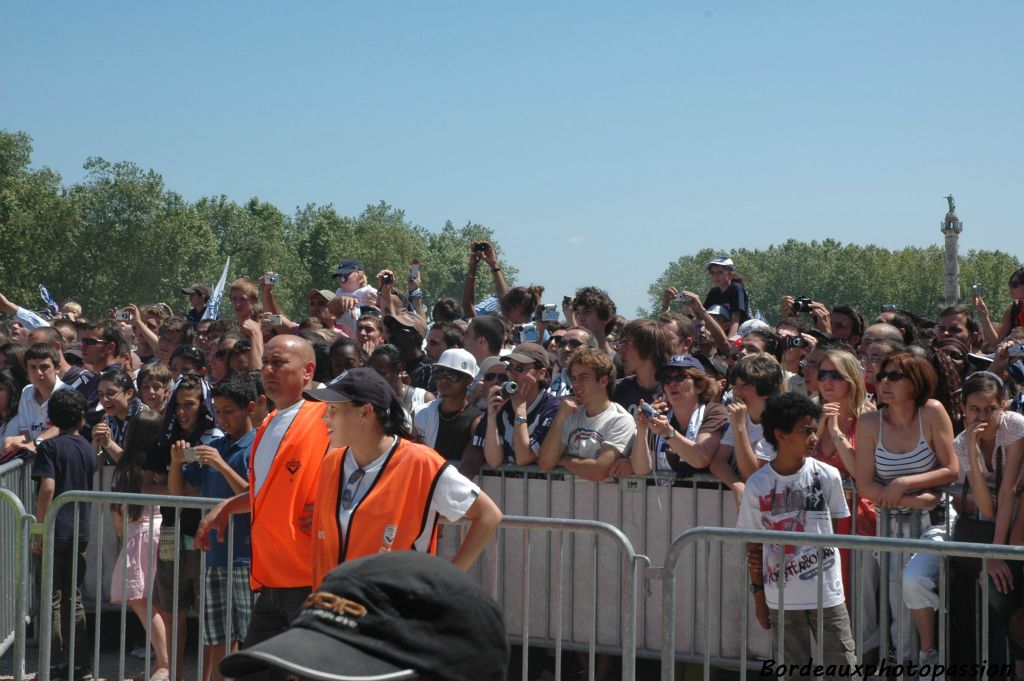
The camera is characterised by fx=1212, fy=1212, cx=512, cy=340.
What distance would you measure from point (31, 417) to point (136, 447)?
205 centimetres

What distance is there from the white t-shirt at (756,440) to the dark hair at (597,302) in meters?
2.87

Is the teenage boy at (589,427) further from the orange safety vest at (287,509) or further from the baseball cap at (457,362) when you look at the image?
the orange safety vest at (287,509)

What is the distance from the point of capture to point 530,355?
7.39m

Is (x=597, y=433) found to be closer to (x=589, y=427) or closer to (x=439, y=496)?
(x=589, y=427)

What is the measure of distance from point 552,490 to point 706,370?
1.21 m

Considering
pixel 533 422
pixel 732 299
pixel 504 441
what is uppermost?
pixel 732 299

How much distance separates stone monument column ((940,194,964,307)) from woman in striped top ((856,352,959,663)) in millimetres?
72411

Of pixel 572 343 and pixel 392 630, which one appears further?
pixel 572 343

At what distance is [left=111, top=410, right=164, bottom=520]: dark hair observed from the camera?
770 centimetres

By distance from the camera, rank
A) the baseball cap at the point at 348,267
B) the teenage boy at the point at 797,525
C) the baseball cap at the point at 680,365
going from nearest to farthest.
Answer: the teenage boy at the point at 797,525 < the baseball cap at the point at 680,365 < the baseball cap at the point at 348,267

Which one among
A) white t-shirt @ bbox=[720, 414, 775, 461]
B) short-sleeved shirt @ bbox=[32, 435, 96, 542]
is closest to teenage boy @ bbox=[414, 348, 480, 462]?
white t-shirt @ bbox=[720, 414, 775, 461]

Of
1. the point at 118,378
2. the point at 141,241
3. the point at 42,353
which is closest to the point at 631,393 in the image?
the point at 118,378

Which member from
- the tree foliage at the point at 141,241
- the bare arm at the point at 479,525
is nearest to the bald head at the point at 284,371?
the bare arm at the point at 479,525

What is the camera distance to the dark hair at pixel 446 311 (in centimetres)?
1196
